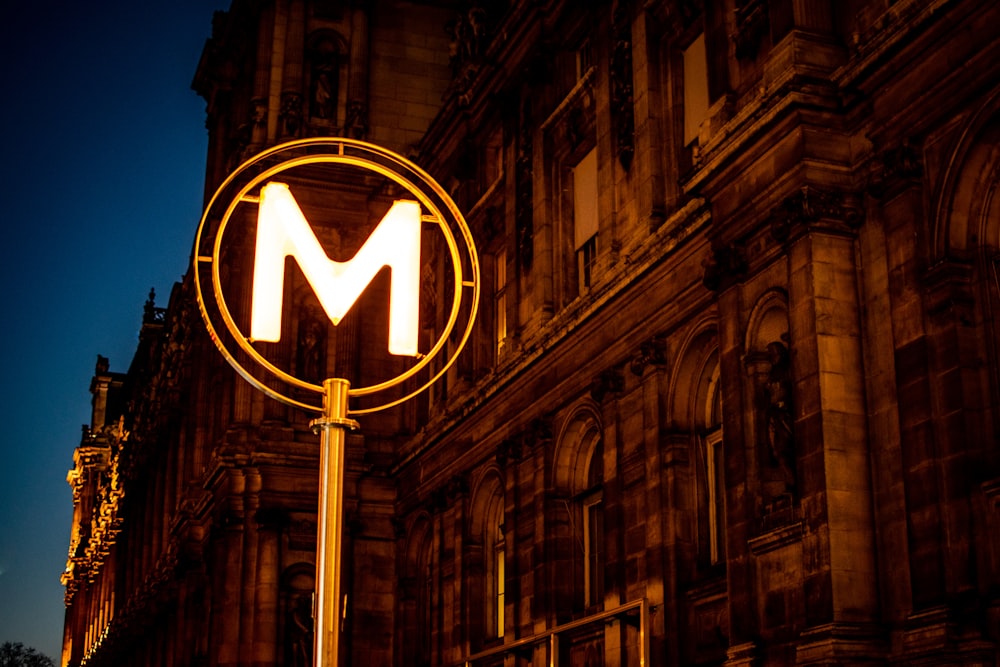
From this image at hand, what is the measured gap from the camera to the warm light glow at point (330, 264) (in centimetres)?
855

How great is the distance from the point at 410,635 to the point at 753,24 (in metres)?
20.7

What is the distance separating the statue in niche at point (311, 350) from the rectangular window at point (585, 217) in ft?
39.7

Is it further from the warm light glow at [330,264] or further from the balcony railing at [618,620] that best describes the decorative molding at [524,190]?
the warm light glow at [330,264]

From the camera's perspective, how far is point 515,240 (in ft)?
105

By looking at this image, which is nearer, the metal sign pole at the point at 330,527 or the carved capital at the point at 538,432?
the metal sign pole at the point at 330,527

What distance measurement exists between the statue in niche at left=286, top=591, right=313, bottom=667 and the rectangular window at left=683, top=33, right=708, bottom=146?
18.3 m

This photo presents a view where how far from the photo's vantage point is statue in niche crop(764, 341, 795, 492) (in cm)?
1853

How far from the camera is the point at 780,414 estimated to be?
18.9 metres

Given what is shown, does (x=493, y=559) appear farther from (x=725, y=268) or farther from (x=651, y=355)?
(x=725, y=268)

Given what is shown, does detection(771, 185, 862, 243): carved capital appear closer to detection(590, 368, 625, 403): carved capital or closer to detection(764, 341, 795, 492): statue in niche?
detection(764, 341, 795, 492): statue in niche

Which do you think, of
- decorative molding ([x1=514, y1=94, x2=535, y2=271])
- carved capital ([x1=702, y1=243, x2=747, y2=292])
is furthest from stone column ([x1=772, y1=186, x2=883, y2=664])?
decorative molding ([x1=514, y1=94, x2=535, y2=271])

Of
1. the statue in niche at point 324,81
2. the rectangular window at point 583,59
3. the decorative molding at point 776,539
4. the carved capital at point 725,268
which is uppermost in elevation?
the statue in niche at point 324,81

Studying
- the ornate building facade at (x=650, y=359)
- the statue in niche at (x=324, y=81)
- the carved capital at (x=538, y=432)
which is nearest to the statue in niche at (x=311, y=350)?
the ornate building facade at (x=650, y=359)

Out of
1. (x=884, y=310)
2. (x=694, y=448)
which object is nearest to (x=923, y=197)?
(x=884, y=310)
